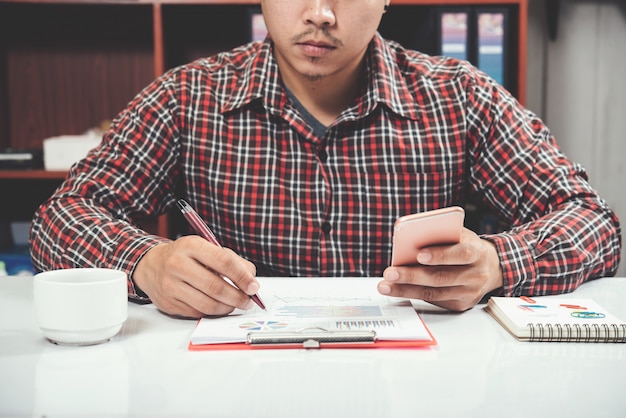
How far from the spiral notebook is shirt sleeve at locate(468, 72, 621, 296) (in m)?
0.11

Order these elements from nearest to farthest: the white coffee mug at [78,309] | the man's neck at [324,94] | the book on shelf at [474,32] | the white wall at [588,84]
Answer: the white coffee mug at [78,309] < the man's neck at [324,94] < the book on shelf at [474,32] < the white wall at [588,84]

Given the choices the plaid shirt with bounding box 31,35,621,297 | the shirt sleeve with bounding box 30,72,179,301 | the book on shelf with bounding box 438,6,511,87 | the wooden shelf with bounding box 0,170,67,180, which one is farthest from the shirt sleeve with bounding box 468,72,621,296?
the wooden shelf with bounding box 0,170,67,180

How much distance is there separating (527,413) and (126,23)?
202 cm

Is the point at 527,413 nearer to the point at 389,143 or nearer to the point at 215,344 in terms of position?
the point at 215,344

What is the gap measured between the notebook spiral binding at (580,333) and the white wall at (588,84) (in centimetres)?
159

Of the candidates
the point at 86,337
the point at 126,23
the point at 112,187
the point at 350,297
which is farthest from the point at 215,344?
the point at 126,23

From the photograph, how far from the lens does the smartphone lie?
2.48 feet

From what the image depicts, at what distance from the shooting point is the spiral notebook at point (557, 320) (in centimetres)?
74

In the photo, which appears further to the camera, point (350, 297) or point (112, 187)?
point (112, 187)

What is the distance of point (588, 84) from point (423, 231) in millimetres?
1679

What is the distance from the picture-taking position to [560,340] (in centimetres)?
74

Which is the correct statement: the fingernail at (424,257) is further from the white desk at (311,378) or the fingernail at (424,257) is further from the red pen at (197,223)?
the red pen at (197,223)

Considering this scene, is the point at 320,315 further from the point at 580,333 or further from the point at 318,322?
the point at 580,333

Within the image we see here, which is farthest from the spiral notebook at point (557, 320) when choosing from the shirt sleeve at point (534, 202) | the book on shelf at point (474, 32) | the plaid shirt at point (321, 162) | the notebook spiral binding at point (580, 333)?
the book on shelf at point (474, 32)
